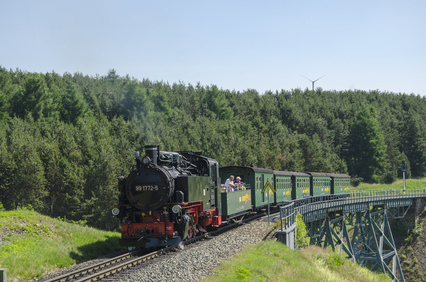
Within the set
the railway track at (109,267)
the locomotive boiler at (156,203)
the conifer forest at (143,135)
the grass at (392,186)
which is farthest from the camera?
the grass at (392,186)

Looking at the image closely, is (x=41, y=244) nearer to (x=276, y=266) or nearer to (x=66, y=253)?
(x=66, y=253)

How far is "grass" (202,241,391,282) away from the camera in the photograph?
13.1 meters

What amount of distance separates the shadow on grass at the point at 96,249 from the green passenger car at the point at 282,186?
13502 mm

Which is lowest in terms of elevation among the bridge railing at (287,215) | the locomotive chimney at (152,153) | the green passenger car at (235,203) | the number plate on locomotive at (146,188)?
the bridge railing at (287,215)

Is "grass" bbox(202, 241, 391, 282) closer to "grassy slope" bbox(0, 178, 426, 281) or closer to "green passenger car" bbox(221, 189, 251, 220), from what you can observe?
"grassy slope" bbox(0, 178, 426, 281)

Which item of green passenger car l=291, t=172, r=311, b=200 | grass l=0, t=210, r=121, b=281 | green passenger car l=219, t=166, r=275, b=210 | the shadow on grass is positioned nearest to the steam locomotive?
the shadow on grass

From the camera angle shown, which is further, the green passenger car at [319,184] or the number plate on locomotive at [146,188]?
the green passenger car at [319,184]

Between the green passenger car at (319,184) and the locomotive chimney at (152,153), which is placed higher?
the locomotive chimney at (152,153)

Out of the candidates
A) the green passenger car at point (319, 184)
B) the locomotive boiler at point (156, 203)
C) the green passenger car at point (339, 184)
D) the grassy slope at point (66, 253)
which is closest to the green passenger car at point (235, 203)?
the grassy slope at point (66, 253)

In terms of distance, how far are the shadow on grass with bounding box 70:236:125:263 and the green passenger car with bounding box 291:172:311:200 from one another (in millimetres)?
18116

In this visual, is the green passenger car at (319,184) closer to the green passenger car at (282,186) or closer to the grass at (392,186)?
the green passenger car at (282,186)

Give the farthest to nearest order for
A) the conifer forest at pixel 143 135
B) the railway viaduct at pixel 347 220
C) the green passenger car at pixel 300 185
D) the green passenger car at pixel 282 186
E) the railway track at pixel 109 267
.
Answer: the conifer forest at pixel 143 135, the green passenger car at pixel 300 185, the green passenger car at pixel 282 186, the railway viaduct at pixel 347 220, the railway track at pixel 109 267

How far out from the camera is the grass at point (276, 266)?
13.1m

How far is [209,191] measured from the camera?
19.3 metres
